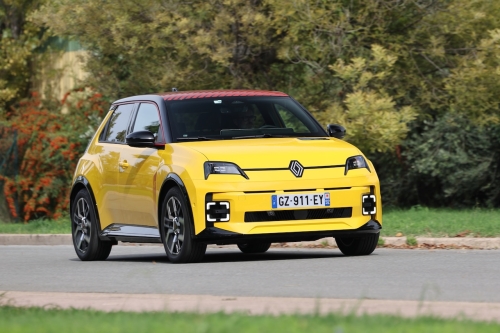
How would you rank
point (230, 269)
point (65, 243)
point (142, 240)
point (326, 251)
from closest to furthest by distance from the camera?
point (230, 269), point (142, 240), point (326, 251), point (65, 243)

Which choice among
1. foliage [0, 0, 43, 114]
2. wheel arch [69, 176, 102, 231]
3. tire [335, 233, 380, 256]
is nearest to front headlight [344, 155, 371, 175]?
tire [335, 233, 380, 256]

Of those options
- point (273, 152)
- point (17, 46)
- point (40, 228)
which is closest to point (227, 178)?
point (273, 152)

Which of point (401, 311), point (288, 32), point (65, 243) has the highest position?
point (288, 32)

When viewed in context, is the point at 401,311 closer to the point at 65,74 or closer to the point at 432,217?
the point at 432,217

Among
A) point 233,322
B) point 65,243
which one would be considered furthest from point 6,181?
point 233,322

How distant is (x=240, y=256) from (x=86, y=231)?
181 centimetres

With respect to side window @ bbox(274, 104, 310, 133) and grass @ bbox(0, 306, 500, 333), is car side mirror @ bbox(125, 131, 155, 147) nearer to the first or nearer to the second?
side window @ bbox(274, 104, 310, 133)

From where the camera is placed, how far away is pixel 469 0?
19.8 metres

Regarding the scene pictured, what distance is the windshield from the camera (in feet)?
40.2

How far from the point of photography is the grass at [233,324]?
5988mm

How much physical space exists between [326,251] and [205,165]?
3.01m

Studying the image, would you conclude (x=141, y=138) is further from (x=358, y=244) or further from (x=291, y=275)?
(x=291, y=275)

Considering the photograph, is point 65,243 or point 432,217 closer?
point 432,217

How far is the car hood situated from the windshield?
14.2 inches
